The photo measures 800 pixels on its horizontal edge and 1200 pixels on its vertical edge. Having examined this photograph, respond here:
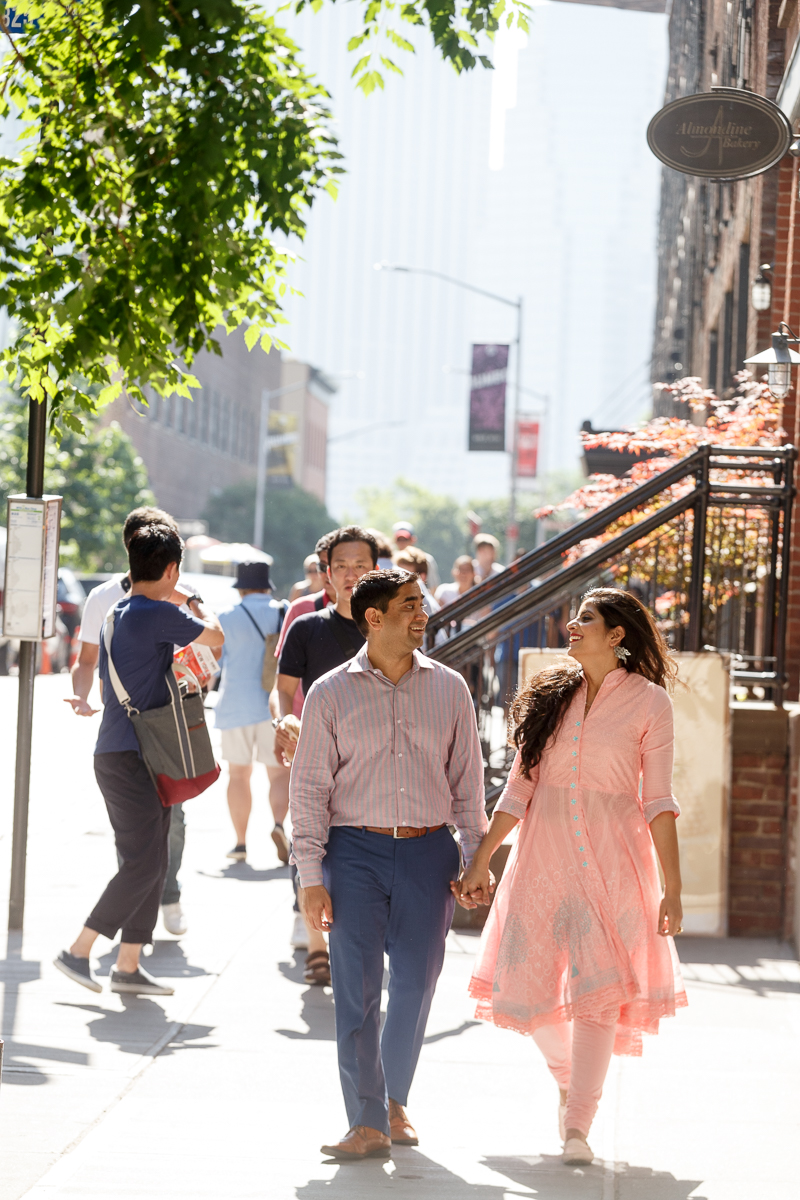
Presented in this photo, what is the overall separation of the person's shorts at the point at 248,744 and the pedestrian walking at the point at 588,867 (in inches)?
213

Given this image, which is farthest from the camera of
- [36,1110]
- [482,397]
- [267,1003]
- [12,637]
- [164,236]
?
[482,397]

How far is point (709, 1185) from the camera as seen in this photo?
15.1 ft

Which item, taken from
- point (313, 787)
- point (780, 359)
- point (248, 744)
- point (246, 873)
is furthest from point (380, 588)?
point (248, 744)

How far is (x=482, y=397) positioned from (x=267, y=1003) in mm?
34914

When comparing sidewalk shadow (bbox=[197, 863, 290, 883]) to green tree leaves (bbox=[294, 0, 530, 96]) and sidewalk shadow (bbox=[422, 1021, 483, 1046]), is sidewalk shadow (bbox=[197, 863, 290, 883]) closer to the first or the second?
sidewalk shadow (bbox=[422, 1021, 483, 1046])

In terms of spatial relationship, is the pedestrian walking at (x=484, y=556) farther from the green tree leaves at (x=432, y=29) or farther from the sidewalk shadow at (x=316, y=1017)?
the green tree leaves at (x=432, y=29)

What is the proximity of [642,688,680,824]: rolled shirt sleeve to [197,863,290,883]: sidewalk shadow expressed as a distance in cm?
514

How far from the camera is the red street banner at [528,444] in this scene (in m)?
52.7

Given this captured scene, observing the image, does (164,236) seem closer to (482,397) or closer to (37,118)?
(37,118)

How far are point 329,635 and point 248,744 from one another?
367cm

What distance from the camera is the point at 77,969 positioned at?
6.60m

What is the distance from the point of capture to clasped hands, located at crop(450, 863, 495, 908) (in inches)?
185

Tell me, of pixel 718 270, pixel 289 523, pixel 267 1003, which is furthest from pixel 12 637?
pixel 289 523

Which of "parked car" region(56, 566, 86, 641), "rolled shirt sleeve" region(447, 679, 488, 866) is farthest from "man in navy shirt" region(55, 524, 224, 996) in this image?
"parked car" region(56, 566, 86, 641)
